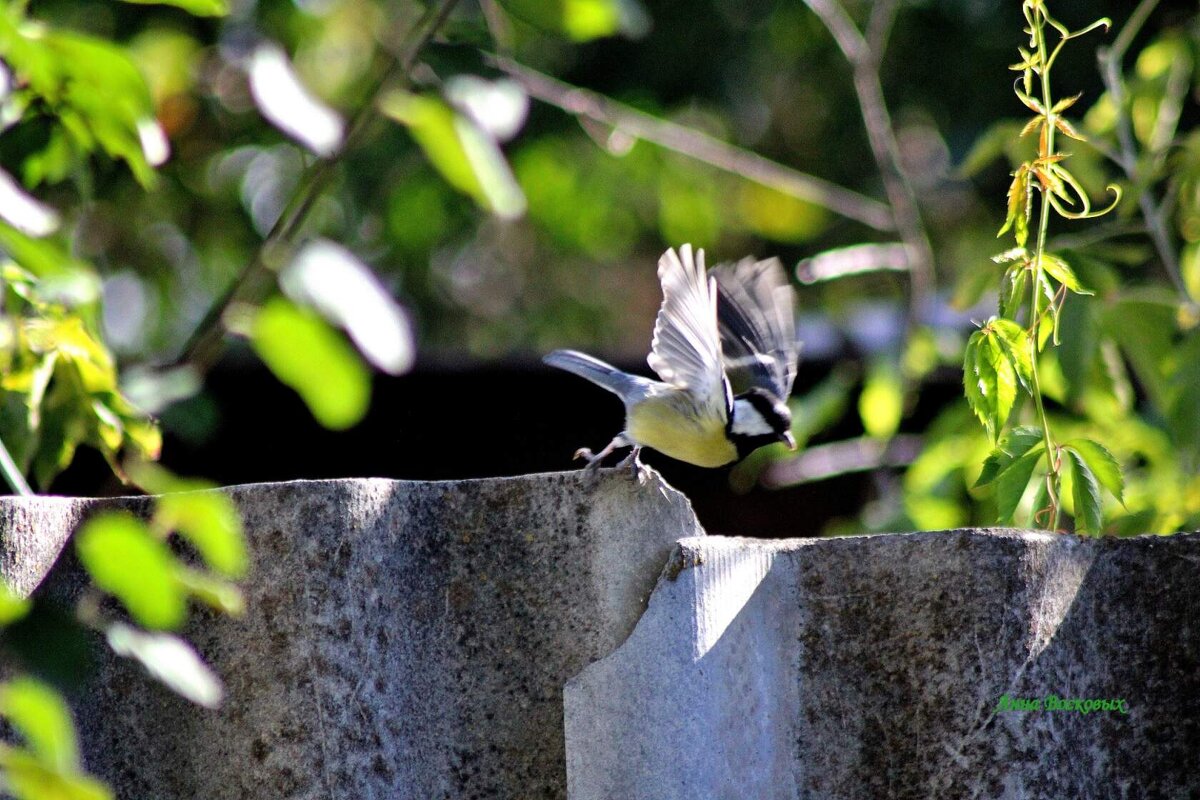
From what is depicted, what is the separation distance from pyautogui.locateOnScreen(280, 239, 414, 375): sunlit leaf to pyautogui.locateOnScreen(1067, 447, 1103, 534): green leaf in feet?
3.62

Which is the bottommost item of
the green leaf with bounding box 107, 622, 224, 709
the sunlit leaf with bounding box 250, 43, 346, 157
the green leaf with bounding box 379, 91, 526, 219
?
the green leaf with bounding box 107, 622, 224, 709

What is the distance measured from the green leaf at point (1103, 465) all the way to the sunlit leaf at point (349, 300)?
116 centimetres

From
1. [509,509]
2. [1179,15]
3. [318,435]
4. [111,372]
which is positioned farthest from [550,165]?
[509,509]

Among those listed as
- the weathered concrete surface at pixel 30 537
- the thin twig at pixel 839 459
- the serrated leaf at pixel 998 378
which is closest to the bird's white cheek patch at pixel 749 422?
the thin twig at pixel 839 459

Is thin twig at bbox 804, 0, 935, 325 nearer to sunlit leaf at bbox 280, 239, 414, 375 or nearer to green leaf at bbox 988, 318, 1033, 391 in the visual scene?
green leaf at bbox 988, 318, 1033, 391

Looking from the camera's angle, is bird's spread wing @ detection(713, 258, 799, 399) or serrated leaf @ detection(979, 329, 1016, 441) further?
bird's spread wing @ detection(713, 258, 799, 399)

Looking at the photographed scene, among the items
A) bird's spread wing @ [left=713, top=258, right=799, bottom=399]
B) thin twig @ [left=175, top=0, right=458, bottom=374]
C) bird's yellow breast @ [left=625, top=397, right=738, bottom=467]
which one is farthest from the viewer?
bird's yellow breast @ [left=625, top=397, right=738, bottom=467]

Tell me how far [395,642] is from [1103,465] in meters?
0.95

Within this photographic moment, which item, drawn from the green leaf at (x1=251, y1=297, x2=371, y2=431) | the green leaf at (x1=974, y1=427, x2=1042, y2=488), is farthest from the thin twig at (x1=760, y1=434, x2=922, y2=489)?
the green leaf at (x1=251, y1=297, x2=371, y2=431)

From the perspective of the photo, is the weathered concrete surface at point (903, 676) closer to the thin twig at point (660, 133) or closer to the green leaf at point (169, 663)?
the green leaf at point (169, 663)

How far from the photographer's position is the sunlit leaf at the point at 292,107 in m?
0.98

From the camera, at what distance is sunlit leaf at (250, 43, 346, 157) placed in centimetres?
98

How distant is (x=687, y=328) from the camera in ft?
7.82

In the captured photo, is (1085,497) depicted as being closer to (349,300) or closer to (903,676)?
(903,676)
